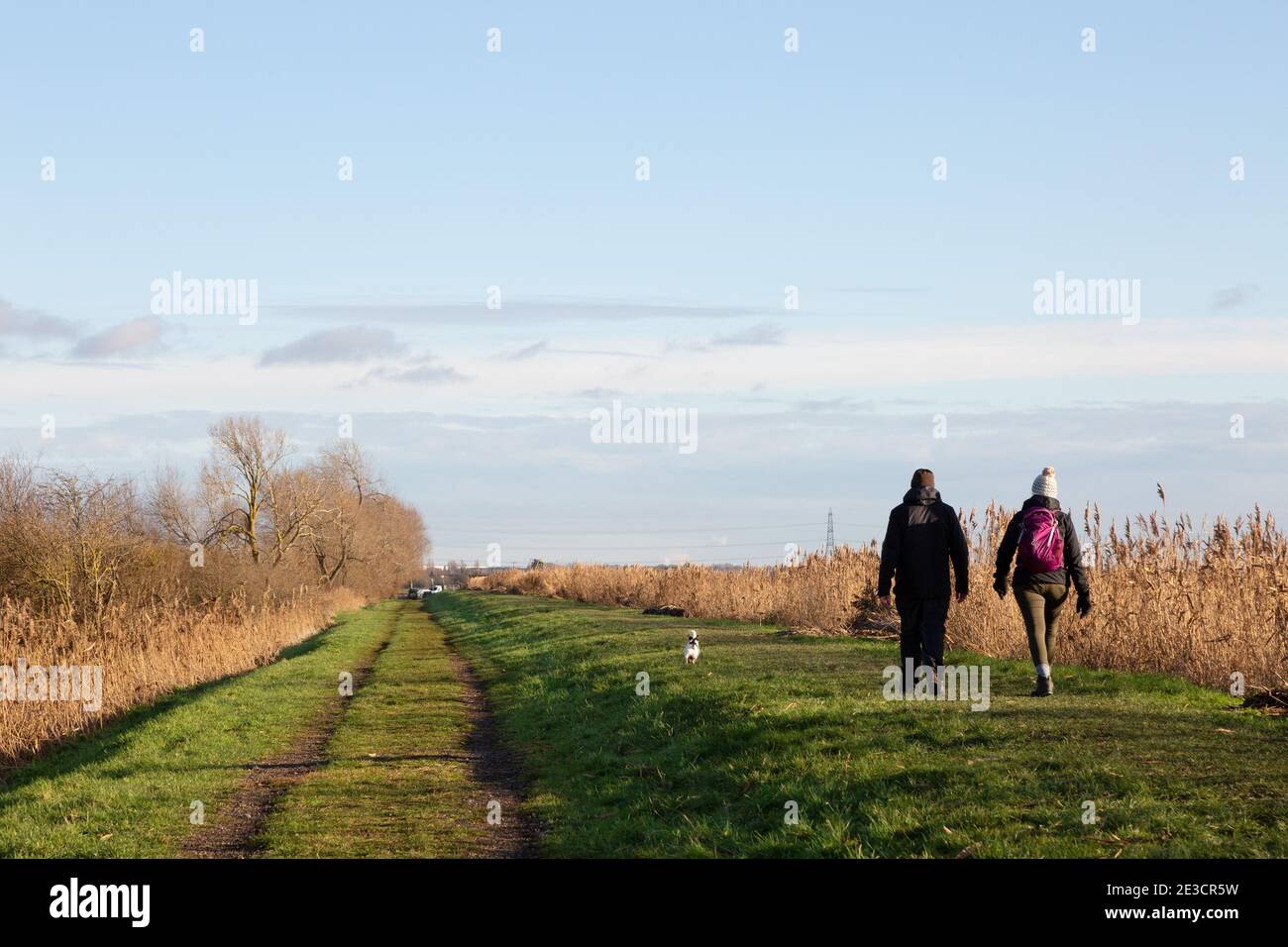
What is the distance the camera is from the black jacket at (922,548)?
47.4 ft

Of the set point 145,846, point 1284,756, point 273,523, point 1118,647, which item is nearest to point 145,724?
point 145,846

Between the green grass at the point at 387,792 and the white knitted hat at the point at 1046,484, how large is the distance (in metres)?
7.34

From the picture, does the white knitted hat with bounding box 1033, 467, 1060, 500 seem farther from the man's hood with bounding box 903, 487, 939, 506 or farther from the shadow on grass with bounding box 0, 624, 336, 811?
the shadow on grass with bounding box 0, 624, 336, 811

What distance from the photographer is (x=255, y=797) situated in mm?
12422

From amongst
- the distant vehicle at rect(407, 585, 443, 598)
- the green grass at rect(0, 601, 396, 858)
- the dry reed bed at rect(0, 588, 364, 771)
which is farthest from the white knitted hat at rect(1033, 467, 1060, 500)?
the distant vehicle at rect(407, 585, 443, 598)

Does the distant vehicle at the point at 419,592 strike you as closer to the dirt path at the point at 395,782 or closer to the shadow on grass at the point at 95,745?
the shadow on grass at the point at 95,745

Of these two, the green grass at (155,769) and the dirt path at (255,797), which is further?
the green grass at (155,769)

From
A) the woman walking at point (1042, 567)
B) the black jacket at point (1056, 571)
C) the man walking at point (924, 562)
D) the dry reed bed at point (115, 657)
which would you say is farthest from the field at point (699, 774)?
the black jacket at point (1056, 571)

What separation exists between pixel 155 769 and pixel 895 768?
915 centimetres

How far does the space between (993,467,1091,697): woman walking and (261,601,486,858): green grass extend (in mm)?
6564

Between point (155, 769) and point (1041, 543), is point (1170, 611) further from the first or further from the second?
point (155, 769)

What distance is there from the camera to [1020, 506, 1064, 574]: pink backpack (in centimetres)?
1382
